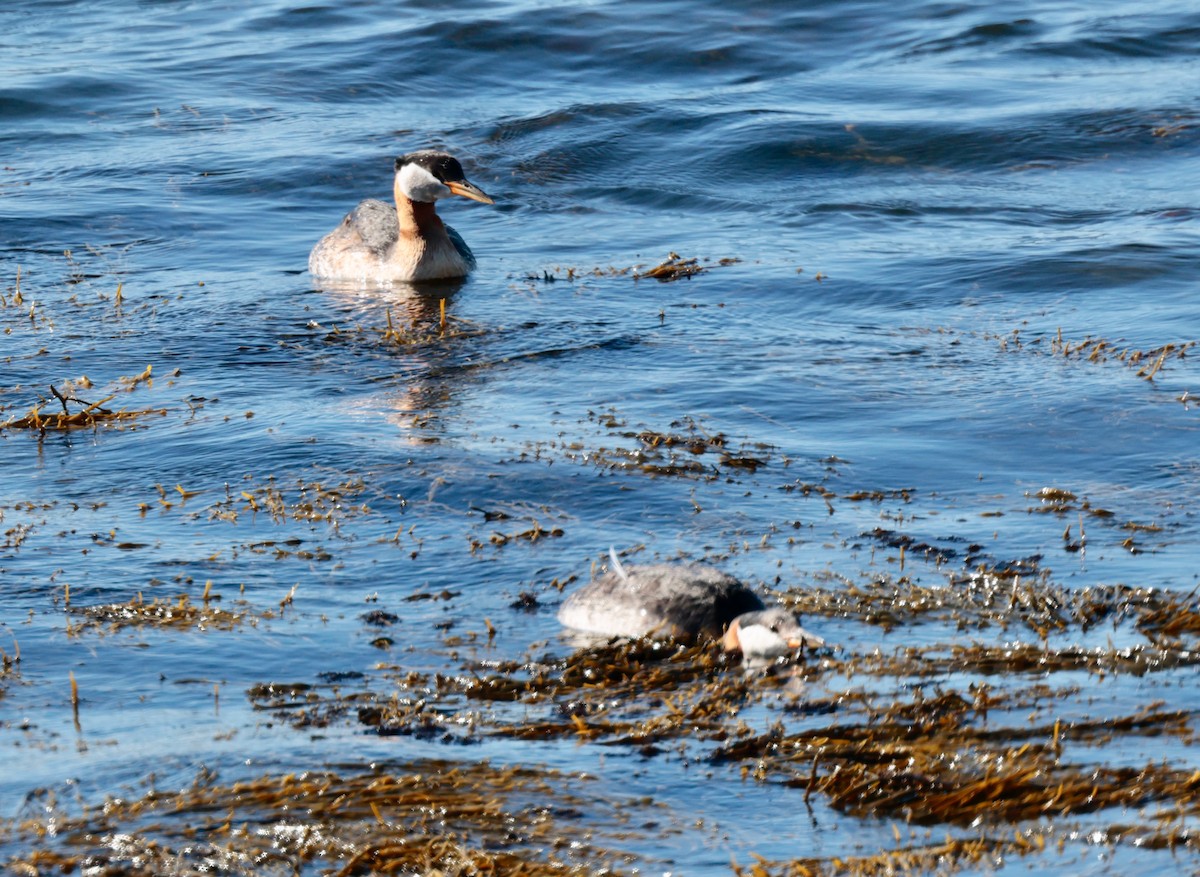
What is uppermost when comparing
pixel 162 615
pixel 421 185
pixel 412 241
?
pixel 421 185

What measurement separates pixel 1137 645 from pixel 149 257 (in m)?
10.9

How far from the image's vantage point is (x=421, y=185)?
15.2 meters

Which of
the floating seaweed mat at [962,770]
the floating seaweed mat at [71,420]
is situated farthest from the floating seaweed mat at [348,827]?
the floating seaweed mat at [71,420]

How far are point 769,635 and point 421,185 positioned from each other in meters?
8.89

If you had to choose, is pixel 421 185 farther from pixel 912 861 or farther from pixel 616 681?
pixel 912 861

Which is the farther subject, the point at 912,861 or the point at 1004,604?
the point at 1004,604

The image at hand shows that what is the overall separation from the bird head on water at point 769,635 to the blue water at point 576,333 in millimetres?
327

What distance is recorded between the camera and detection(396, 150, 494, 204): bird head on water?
1508 centimetres

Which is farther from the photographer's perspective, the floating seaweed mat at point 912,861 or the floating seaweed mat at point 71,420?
the floating seaweed mat at point 71,420

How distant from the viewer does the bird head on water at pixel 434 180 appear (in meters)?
15.1

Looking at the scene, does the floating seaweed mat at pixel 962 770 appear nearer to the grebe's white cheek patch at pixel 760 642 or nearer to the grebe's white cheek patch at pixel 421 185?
the grebe's white cheek patch at pixel 760 642

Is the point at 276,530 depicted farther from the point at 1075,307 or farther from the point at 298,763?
the point at 1075,307

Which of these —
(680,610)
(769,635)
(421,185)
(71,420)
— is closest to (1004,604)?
(769,635)

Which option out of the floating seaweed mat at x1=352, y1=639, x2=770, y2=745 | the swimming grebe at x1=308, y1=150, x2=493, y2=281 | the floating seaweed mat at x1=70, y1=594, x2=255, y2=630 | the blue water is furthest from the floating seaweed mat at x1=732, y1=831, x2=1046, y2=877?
the swimming grebe at x1=308, y1=150, x2=493, y2=281
